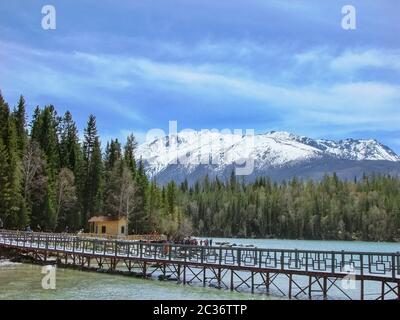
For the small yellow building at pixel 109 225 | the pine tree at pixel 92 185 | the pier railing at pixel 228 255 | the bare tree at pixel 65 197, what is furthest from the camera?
the pine tree at pixel 92 185

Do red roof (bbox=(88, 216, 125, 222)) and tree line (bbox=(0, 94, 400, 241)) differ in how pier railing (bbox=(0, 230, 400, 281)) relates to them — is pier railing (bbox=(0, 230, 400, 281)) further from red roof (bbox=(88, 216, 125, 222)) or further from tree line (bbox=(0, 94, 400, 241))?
red roof (bbox=(88, 216, 125, 222))

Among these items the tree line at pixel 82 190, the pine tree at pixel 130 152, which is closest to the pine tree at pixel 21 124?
the tree line at pixel 82 190

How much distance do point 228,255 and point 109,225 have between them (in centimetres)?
3792

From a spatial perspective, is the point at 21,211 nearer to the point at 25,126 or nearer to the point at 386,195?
the point at 25,126

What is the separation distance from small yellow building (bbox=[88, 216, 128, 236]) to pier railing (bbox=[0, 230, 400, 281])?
2047cm

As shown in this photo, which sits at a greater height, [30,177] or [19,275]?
[30,177]

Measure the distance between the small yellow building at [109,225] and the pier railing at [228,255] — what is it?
806 inches

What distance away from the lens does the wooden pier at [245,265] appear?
2728 centimetres

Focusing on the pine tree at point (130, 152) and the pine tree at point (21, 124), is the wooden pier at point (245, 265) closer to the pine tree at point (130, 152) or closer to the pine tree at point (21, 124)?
the pine tree at point (21, 124)

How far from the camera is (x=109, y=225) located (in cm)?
6962

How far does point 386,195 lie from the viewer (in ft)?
532

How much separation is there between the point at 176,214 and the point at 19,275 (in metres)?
68.2

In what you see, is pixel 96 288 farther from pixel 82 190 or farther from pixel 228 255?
pixel 82 190
